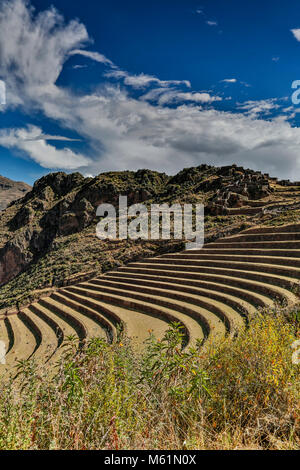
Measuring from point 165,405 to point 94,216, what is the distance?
49.6 metres

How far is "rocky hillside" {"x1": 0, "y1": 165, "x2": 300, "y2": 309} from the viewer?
84.9ft

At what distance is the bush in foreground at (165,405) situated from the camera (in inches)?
104

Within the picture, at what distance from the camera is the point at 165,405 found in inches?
131

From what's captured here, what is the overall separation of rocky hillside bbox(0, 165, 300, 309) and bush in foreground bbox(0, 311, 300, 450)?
1833cm

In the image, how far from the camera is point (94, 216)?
5097 centimetres

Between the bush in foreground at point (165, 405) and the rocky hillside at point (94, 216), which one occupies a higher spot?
the rocky hillside at point (94, 216)

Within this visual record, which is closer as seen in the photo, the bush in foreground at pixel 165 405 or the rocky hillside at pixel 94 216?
the bush in foreground at pixel 165 405

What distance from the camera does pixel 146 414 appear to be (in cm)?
313

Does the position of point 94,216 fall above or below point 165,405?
above

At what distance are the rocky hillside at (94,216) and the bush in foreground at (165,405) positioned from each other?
18.3m

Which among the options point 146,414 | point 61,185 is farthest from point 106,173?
point 146,414

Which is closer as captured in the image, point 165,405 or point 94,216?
point 165,405

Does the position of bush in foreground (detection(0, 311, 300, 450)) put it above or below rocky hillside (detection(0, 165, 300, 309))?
below
